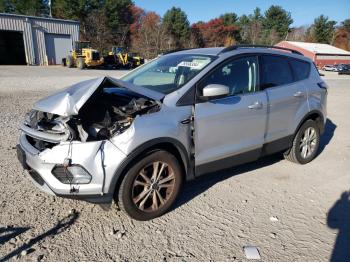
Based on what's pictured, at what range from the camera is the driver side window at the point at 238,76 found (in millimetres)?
3824

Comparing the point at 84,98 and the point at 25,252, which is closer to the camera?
the point at 25,252

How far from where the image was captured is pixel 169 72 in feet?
14.2

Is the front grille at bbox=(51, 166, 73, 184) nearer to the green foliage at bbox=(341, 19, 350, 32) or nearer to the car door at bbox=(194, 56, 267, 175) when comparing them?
the car door at bbox=(194, 56, 267, 175)

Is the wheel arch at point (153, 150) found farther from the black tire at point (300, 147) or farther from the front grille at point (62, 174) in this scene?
the black tire at point (300, 147)

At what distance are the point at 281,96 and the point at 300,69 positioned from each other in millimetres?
888

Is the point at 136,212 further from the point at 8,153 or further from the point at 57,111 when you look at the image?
the point at 8,153

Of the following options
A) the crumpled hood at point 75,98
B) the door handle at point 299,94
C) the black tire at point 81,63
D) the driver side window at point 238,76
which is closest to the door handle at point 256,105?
the driver side window at point 238,76

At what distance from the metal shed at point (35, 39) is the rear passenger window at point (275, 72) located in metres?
31.1

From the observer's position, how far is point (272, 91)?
173 inches

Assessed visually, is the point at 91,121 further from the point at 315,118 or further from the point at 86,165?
the point at 315,118

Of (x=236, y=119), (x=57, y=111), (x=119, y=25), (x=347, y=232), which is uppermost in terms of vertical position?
(x=119, y=25)

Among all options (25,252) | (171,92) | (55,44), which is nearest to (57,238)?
(25,252)

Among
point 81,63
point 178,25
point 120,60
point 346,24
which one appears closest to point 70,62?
point 81,63

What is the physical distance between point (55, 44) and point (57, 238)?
32.9m
